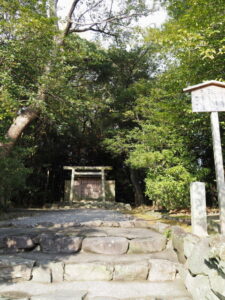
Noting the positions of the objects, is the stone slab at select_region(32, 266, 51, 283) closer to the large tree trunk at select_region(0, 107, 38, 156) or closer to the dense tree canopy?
the dense tree canopy

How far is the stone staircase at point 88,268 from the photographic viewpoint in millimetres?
2761

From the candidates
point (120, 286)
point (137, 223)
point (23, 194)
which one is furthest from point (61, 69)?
point (23, 194)

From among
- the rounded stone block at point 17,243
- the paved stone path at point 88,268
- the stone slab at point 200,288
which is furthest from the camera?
the rounded stone block at point 17,243

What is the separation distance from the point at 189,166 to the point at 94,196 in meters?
8.11

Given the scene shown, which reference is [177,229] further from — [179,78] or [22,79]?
[22,79]

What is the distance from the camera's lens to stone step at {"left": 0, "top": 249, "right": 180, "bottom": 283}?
307 cm

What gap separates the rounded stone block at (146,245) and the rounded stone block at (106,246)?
0.45 ft

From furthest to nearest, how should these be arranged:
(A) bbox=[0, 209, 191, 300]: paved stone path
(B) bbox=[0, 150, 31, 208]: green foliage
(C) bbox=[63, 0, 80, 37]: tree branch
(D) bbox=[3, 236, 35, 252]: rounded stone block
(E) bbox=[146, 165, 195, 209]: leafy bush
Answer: (C) bbox=[63, 0, 80, 37]: tree branch < (B) bbox=[0, 150, 31, 208]: green foliage < (E) bbox=[146, 165, 195, 209]: leafy bush < (D) bbox=[3, 236, 35, 252]: rounded stone block < (A) bbox=[0, 209, 191, 300]: paved stone path

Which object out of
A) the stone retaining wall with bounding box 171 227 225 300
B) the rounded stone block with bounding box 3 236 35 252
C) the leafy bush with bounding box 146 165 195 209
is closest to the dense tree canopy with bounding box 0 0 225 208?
the leafy bush with bounding box 146 165 195 209

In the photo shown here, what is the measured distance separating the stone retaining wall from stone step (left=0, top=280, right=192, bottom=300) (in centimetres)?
19

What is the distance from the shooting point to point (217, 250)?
2275mm

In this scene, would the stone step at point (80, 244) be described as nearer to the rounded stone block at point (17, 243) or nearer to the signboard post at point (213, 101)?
the rounded stone block at point (17, 243)

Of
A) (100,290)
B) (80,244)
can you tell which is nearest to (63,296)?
(100,290)

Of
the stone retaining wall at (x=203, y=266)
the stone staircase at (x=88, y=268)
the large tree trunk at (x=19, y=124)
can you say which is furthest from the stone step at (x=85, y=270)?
the large tree trunk at (x=19, y=124)
